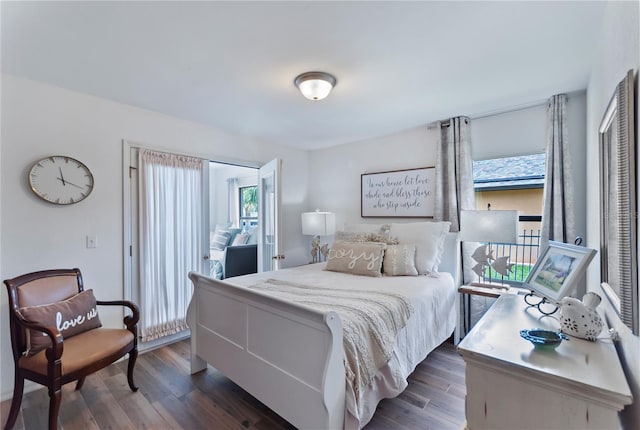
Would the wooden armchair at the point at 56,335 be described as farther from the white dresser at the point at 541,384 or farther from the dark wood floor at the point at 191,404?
the white dresser at the point at 541,384

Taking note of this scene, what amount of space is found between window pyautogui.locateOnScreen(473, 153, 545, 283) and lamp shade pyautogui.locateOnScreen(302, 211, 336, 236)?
1.79 meters

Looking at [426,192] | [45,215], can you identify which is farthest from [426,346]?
[45,215]

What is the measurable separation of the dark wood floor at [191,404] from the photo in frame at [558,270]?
3.38ft

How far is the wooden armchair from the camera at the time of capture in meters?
1.70

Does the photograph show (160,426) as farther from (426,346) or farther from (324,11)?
(324,11)

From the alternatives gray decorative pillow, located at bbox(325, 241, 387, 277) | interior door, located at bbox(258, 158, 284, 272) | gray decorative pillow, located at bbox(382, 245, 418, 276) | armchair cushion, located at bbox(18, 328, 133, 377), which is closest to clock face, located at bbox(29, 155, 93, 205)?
armchair cushion, located at bbox(18, 328, 133, 377)

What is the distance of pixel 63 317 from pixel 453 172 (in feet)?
11.9

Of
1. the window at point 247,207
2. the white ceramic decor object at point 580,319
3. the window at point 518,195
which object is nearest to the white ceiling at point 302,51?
the window at point 518,195

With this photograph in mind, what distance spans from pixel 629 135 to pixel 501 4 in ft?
3.25

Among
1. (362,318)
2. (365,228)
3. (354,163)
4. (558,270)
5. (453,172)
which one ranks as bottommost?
(362,318)

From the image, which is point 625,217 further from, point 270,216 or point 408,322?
point 270,216

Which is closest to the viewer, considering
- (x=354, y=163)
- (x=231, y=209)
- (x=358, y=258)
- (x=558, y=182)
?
(x=558, y=182)

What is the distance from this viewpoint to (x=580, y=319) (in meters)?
1.16

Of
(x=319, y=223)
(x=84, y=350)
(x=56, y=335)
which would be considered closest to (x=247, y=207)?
(x=319, y=223)
